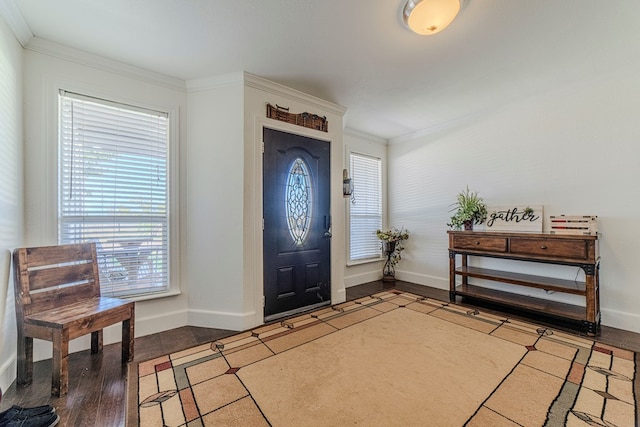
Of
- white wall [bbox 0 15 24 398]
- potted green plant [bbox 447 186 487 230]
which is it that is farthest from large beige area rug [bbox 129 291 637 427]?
potted green plant [bbox 447 186 487 230]

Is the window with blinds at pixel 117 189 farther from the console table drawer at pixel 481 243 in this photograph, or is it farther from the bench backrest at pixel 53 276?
the console table drawer at pixel 481 243

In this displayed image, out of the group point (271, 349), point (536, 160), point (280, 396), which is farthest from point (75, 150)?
point (536, 160)

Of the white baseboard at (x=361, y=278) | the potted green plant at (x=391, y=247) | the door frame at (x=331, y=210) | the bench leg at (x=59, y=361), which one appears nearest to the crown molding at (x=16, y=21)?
the door frame at (x=331, y=210)

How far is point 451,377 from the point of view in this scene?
183 centimetres

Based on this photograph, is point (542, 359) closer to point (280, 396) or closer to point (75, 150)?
point (280, 396)

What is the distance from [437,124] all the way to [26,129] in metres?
4.57

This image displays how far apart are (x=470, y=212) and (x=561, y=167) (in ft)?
3.33

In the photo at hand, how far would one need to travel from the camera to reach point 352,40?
215 cm

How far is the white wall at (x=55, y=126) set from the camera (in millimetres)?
2113

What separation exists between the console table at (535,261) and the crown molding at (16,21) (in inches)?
175

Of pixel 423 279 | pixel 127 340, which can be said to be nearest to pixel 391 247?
pixel 423 279

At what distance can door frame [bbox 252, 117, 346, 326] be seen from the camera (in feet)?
9.10

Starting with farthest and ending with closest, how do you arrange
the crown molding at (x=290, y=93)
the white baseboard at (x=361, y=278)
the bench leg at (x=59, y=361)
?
the white baseboard at (x=361, y=278) < the crown molding at (x=290, y=93) < the bench leg at (x=59, y=361)

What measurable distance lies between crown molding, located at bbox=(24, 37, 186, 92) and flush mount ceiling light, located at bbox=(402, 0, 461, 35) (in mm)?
2245
